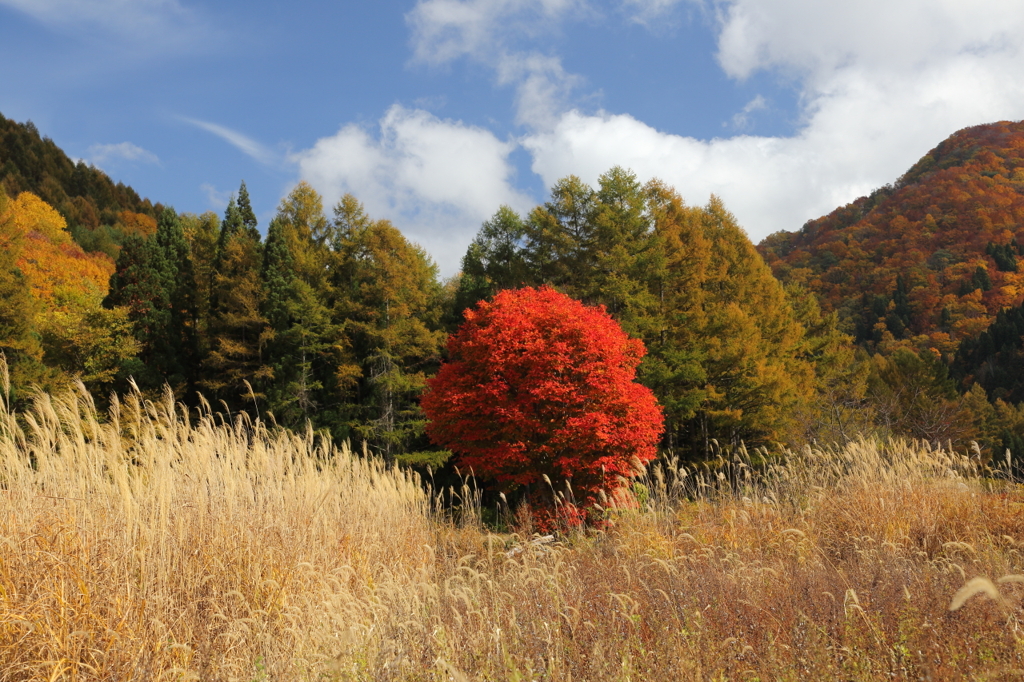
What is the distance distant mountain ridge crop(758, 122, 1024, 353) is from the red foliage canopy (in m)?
Result: 31.2

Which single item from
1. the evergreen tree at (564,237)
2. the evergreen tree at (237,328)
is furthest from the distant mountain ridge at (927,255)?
the evergreen tree at (237,328)

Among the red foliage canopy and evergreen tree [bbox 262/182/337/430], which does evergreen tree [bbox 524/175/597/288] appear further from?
the red foliage canopy

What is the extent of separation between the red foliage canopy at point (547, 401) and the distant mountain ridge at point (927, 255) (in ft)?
102

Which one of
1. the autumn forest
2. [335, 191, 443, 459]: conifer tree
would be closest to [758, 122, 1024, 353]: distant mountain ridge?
the autumn forest

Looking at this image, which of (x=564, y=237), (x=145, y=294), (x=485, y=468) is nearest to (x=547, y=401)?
(x=485, y=468)

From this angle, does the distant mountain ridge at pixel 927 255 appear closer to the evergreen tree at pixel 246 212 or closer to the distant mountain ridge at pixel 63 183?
the evergreen tree at pixel 246 212

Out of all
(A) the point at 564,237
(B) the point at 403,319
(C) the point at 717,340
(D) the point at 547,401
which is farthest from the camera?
(A) the point at 564,237

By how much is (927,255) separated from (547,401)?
175 ft

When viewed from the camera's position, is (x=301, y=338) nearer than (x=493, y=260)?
Yes

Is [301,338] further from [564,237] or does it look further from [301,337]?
[564,237]

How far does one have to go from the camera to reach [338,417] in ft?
77.8

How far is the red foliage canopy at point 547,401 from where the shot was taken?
12805 millimetres

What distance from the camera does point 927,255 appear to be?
176 feet

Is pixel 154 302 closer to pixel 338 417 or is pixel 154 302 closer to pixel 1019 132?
pixel 338 417
